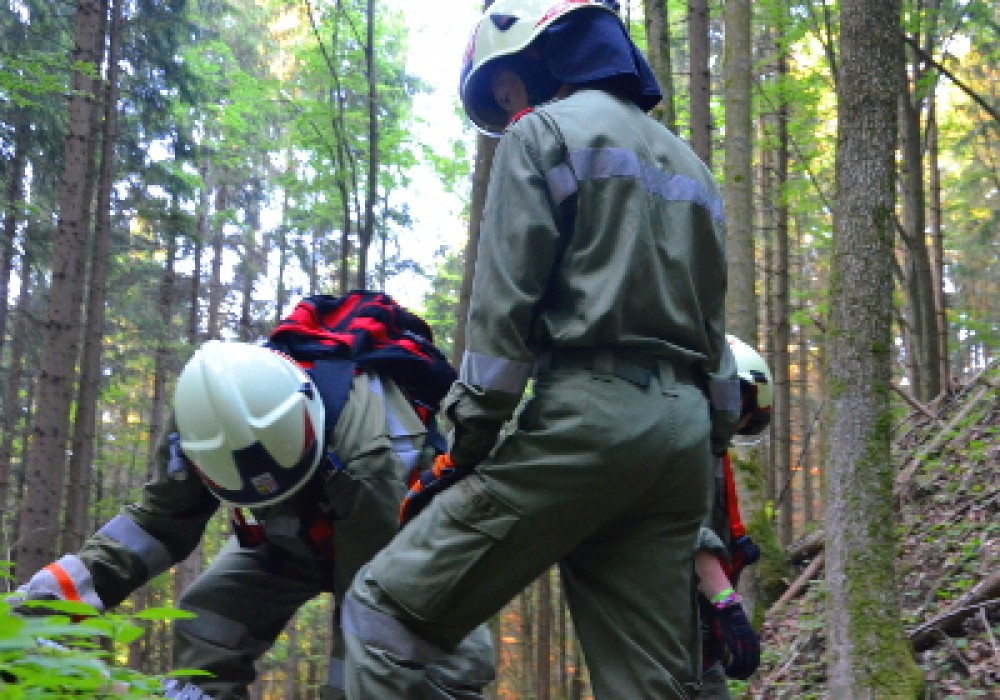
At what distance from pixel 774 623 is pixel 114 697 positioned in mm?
6475

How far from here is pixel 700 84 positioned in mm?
7879

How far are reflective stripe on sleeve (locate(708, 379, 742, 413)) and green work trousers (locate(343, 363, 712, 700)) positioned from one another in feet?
0.58

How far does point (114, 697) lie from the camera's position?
1723 mm

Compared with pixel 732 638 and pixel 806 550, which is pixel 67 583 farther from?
pixel 806 550

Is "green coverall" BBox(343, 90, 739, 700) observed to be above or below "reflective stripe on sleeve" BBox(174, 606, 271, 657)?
above

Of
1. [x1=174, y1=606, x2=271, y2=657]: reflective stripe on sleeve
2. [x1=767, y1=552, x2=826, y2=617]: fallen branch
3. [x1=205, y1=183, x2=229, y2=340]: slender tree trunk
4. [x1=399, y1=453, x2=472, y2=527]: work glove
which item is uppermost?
[x1=205, y1=183, x2=229, y2=340]: slender tree trunk

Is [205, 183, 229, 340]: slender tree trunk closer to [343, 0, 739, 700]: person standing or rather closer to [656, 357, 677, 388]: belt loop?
[343, 0, 739, 700]: person standing

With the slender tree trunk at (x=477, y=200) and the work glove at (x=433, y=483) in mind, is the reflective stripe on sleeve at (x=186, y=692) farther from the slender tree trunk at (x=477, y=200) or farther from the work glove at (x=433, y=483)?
the slender tree trunk at (x=477, y=200)

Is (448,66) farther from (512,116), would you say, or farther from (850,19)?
(512,116)

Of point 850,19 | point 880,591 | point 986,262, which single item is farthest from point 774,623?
point 986,262

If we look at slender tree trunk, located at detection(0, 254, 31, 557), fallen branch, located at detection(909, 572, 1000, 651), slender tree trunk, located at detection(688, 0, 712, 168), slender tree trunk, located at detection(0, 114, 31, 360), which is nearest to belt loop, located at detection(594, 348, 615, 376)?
→ fallen branch, located at detection(909, 572, 1000, 651)

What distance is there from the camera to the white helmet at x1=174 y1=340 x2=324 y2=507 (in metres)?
3.25

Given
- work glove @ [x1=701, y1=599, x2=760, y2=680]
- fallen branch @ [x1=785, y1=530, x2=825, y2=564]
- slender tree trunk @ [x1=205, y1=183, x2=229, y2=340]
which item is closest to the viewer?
work glove @ [x1=701, y1=599, x2=760, y2=680]

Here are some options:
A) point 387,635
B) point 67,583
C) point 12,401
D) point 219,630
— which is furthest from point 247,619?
point 12,401
